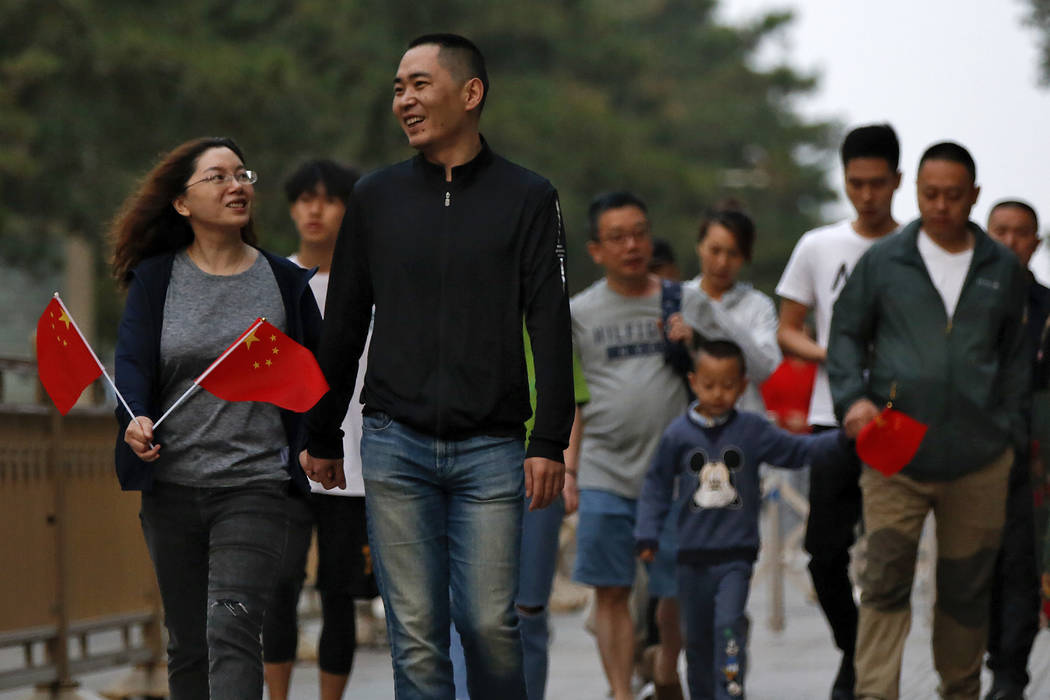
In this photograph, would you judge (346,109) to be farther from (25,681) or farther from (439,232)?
(439,232)

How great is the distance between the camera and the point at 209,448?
5.97m

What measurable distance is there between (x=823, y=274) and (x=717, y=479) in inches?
38.3

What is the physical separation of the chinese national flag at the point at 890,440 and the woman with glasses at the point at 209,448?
82.4 inches

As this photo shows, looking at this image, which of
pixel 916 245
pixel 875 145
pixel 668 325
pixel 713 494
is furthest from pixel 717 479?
pixel 875 145

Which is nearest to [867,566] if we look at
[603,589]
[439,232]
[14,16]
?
[603,589]

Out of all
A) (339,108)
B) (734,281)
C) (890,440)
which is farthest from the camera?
(339,108)

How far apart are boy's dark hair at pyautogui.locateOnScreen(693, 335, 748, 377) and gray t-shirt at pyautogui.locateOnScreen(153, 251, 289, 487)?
7.81ft

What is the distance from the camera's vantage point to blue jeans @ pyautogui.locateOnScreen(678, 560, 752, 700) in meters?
7.58

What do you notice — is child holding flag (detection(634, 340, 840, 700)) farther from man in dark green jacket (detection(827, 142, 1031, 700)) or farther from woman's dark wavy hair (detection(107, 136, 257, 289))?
woman's dark wavy hair (detection(107, 136, 257, 289))

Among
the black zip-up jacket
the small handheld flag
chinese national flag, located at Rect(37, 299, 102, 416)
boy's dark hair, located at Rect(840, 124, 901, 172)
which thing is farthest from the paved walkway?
the black zip-up jacket

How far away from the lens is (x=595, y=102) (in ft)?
149

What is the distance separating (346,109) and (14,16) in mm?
12685

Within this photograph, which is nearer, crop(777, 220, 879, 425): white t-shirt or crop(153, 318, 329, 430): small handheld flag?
crop(153, 318, 329, 430): small handheld flag

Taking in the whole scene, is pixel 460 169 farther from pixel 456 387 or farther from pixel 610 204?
pixel 610 204
